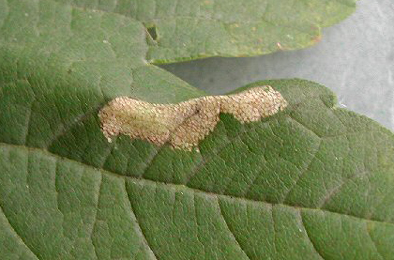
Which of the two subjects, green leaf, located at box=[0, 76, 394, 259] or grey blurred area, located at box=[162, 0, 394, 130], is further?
grey blurred area, located at box=[162, 0, 394, 130]

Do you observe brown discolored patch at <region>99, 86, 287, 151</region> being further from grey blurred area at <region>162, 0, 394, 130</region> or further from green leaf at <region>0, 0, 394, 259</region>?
grey blurred area at <region>162, 0, 394, 130</region>

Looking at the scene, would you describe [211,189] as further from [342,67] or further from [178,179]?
[342,67]

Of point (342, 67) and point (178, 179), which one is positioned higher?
point (342, 67)

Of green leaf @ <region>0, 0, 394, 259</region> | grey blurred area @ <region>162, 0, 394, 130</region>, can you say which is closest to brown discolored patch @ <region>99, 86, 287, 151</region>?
green leaf @ <region>0, 0, 394, 259</region>

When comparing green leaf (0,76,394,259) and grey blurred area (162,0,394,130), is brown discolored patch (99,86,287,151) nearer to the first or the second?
green leaf (0,76,394,259)

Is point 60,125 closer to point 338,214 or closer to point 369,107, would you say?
point 338,214

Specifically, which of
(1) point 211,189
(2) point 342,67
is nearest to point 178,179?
(1) point 211,189

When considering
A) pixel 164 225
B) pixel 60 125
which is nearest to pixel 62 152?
pixel 60 125
